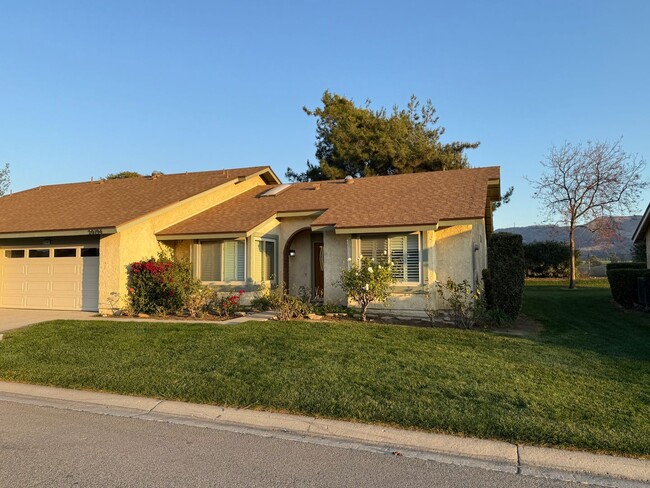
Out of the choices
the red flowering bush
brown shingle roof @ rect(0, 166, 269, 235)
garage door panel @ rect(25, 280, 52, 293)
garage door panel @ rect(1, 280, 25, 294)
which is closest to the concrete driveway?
garage door panel @ rect(1, 280, 25, 294)

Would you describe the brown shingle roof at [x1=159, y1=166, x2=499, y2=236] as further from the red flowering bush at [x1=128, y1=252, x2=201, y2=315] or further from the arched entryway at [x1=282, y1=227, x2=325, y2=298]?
the red flowering bush at [x1=128, y1=252, x2=201, y2=315]

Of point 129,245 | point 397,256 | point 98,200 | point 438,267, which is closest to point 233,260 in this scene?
point 129,245

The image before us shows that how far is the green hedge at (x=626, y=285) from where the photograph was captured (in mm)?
15961

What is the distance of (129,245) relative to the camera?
14.8 metres

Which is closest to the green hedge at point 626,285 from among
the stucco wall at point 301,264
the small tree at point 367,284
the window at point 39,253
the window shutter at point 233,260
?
the small tree at point 367,284

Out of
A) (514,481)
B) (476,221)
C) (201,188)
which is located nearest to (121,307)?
(201,188)

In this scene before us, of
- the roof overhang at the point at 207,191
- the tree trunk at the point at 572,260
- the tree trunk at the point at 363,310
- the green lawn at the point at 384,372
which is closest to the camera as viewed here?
the green lawn at the point at 384,372

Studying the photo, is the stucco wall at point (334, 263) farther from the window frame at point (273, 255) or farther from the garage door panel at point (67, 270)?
the garage door panel at point (67, 270)

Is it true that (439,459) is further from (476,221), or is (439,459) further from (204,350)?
(476,221)

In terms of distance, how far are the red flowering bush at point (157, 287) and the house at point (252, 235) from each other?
46 centimetres

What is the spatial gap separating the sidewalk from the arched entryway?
10.3 metres

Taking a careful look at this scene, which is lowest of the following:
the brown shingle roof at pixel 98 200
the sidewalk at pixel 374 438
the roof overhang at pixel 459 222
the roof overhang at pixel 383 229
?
the sidewalk at pixel 374 438

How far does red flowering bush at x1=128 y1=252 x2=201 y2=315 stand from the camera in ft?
46.2

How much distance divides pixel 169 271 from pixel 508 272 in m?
10.4
